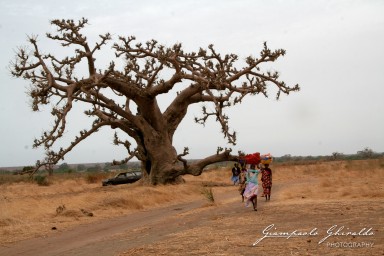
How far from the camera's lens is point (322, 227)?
8.94 meters

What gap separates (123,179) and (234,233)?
65.7ft

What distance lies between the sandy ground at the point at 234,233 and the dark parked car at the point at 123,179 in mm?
13354

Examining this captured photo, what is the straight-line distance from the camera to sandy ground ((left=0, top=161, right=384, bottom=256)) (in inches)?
291

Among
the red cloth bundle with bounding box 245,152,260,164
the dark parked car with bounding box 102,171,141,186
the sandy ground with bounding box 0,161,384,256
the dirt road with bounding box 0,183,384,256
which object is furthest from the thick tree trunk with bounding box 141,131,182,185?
the red cloth bundle with bounding box 245,152,260,164

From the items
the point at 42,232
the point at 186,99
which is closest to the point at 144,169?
the point at 186,99

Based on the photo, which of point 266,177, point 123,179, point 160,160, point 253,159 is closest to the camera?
point 253,159

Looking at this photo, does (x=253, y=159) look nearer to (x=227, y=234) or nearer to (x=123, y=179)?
(x=227, y=234)

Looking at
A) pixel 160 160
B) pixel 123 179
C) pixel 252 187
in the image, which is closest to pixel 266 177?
pixel 252 187

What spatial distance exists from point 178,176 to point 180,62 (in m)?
5.85

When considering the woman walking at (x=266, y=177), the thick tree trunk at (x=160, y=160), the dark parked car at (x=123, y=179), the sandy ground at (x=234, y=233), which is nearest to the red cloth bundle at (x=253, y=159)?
the sandy ground at (x=234, y=233)

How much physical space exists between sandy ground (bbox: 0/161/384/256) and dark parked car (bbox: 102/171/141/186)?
1335cm

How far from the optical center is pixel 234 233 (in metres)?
9.02

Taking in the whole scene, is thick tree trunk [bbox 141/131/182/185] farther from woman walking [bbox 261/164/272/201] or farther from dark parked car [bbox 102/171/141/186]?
woman walking [bbox 261/164/272/201]

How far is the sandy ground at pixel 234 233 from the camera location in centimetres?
739
